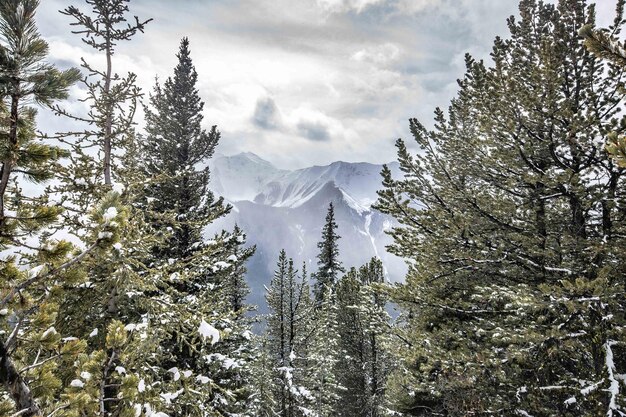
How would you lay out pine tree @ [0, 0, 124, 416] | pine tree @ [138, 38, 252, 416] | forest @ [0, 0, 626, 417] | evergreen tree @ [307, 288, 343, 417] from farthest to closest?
evergreen tree @ [307, 288, 343, 417] < pine tree @ [138, 38, 252, 416] < forest @ [0, 0, 626, 417] < pine tree @ [0, 0, 124, 416]

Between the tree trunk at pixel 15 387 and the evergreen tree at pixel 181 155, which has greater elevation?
the evergreen tree at pixel 181 155

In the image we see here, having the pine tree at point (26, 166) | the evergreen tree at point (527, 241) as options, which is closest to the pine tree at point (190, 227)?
the evergreen tree at point (527, 241)

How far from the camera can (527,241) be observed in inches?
268

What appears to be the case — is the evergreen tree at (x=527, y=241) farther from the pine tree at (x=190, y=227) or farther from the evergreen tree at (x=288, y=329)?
the evergreen tree at (x=288, y=329)

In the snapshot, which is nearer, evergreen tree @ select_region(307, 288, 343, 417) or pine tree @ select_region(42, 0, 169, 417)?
pine tree @ select_region(42, 0, 169, 417)

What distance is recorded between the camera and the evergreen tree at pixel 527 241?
19.0 feet

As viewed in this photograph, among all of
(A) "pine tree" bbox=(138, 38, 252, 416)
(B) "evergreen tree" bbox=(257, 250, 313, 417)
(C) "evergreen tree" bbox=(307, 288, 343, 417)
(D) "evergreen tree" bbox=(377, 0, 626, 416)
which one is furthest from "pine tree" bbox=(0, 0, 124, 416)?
(B) "evergreen tree" bbox=(257, 250, 313, 417)

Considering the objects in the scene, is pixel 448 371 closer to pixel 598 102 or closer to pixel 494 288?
pixel 494 288

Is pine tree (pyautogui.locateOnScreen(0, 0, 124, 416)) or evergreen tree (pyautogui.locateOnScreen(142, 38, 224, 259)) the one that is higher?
evergreen tree (pyautogui.locateOnScreen(142, 38, 224, 259))

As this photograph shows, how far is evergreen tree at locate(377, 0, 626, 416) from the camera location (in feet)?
19.0

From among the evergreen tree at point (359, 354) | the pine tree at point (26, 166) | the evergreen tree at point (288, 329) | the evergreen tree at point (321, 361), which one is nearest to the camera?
the pine tree at point (26, 166)

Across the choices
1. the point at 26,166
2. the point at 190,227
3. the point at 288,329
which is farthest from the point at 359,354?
the point at 26,166

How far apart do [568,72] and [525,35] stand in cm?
282

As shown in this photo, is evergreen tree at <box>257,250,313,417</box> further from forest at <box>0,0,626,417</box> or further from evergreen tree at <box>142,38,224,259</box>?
forest at <box>0,0,626,417</box>
